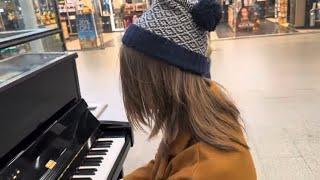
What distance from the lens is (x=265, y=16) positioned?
31.3 ft

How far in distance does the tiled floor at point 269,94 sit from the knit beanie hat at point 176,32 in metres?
2.09

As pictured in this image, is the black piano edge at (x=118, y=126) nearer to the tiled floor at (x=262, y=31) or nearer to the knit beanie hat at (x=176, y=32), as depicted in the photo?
the knit beanie hat at (x=176, y=32)

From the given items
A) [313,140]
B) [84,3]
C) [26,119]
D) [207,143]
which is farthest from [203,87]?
[84,3]

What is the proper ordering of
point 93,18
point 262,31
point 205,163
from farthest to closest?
point 262,31
point 93,18
point 205,163

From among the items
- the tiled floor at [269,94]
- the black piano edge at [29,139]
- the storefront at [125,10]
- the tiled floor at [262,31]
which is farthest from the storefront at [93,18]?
the black piano edge at [29,139]

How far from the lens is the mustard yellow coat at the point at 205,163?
89 cm

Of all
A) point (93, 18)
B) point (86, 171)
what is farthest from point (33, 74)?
point (93, 18)

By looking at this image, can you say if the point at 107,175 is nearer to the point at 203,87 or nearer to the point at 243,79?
the point at 203,87

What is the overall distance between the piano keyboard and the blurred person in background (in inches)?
26.6

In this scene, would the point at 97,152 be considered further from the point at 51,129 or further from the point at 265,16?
the point at 265,16

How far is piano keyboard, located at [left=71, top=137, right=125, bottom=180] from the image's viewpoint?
161 centimetres

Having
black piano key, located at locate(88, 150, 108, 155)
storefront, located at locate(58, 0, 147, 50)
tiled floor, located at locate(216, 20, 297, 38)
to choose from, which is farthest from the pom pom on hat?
tiled floor, located at locate(216, 20, 297, 38)

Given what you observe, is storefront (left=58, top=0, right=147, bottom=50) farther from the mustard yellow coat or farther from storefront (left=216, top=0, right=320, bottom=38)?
the mustard yellow coat

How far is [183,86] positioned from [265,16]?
9162mm
